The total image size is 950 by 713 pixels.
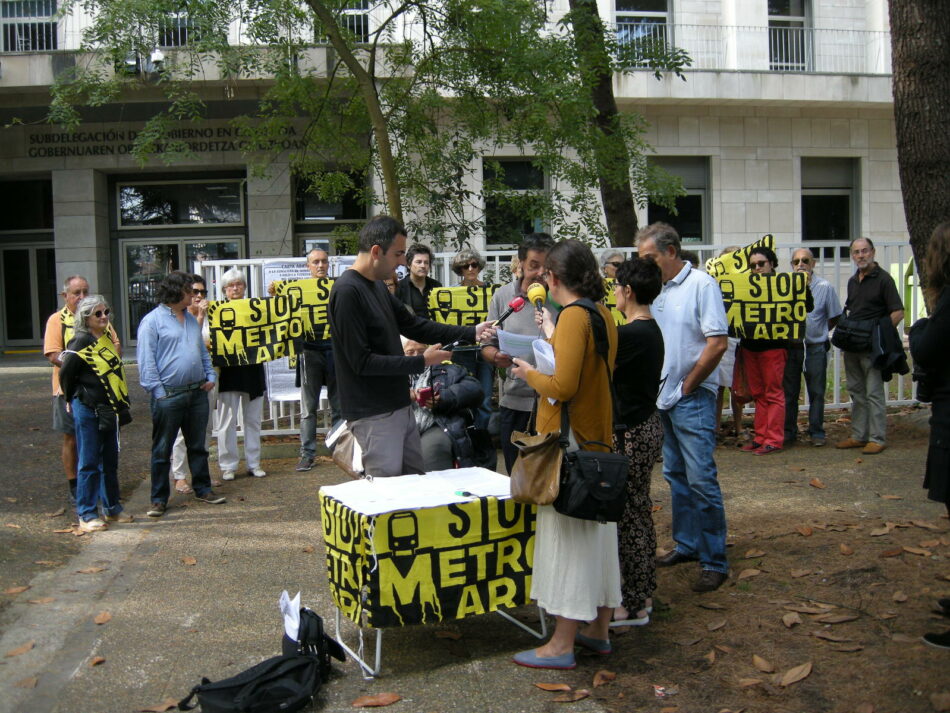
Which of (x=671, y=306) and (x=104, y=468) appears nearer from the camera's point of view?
(x=671, y=306)

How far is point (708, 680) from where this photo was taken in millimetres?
4352

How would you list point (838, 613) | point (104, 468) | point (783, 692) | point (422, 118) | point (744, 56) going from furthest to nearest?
point (744, 56) → point (422, 118) → point (104, 468) → point (838, 613) → point (783, 692)

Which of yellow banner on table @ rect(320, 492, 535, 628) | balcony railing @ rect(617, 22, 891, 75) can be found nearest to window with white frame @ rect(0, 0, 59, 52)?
balcony railing @ rect(617, 22, 891, 75)

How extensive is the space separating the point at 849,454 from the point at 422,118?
6.26m

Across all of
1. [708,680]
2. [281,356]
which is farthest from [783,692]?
[281,356]

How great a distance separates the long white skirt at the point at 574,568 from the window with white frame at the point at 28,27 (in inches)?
748

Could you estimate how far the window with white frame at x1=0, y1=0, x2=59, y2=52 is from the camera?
A: 64.2 feet

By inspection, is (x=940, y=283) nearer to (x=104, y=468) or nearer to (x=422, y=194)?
(x=104, y=468)

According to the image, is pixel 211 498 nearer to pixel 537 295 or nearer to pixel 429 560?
pixel 537 295

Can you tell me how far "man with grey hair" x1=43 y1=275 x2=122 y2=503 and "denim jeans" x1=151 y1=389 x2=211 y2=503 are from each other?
0.65m

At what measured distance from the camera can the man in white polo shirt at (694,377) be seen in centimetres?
531

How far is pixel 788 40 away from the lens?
21781 mm

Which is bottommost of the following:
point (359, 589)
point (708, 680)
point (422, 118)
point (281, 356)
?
point (708, 680)

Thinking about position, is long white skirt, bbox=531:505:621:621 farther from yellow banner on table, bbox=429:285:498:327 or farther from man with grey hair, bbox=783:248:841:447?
man with grey hair, bbox=783:248:841:447
